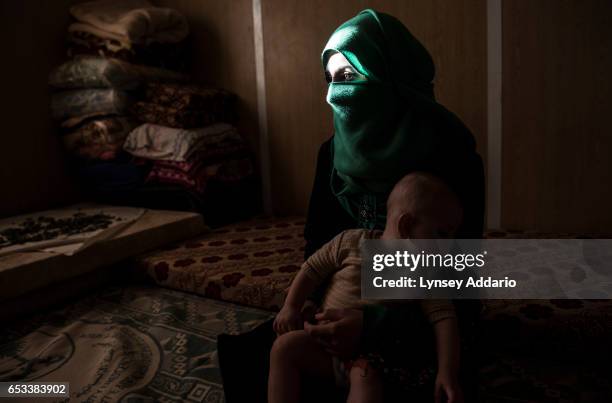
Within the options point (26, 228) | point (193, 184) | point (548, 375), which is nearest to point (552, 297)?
point (548, 375)

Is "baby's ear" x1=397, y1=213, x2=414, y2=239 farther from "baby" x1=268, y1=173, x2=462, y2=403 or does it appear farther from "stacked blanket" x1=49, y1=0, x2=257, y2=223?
"stacked blanket" x1=49, y1=0, x2=257, y2=223

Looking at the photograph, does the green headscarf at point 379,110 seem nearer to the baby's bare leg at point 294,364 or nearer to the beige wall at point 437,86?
the baby's bare leg at point 294,364

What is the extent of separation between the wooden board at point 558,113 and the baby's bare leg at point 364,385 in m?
1.84

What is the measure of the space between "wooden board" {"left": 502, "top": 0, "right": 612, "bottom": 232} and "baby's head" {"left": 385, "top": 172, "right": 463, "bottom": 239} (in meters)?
1.65

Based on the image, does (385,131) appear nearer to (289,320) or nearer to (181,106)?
(289,320)

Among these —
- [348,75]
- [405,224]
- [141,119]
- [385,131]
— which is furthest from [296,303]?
[141,119]

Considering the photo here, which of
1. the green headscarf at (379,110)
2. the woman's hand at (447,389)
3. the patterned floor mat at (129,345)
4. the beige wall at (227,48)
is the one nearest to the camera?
the woman's hand at (447,389)

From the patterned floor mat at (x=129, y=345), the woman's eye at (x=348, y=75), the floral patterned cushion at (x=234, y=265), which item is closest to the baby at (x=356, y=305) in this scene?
the woman's eye at (x=348, y=75)

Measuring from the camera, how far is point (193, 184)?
8.98ft

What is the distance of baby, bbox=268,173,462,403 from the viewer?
83 centimetres

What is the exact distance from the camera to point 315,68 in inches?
111

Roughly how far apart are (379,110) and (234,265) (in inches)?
50.1

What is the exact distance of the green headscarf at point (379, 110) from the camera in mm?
1012

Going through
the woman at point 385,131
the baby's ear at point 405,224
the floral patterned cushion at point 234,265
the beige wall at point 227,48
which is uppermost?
the beige wall at point 227,48
